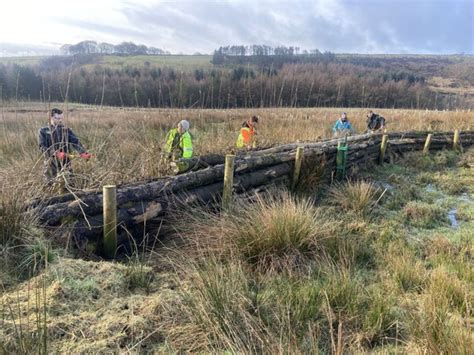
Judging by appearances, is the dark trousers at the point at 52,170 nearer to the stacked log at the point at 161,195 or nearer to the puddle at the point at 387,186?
the stacked log at the point at 161,195

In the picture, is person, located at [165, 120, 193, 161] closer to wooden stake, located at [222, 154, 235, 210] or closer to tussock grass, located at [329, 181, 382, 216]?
wooden stake, located at [222, 154, 235, 210]

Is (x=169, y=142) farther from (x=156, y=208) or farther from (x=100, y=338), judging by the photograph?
(x=100, y=338)

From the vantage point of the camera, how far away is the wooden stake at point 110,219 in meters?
3.62

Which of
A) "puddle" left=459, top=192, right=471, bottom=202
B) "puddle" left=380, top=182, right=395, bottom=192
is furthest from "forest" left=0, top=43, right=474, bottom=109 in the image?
"puddle" left=459, top=192, right=471, bottom=202

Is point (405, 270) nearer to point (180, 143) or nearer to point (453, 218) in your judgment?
point (453, 218)

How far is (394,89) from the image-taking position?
37.2 meters

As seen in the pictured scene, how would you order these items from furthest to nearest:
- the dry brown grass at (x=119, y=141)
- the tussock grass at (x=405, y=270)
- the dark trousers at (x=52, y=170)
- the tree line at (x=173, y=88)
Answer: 1. the tree line at (x=173, y=88)
2. the dry brown grass at (x=119, y=141)
3. the dark trousers at (x=52, y=170)
4. the tussock grass at (x=405, y=270)

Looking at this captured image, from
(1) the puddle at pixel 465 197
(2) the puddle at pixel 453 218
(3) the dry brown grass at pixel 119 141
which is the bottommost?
(2) the puddle at pixel 453 218

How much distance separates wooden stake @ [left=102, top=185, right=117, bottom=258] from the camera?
362 centimetres

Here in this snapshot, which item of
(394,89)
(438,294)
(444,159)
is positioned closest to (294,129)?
(444,159)

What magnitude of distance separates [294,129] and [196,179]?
7.63m

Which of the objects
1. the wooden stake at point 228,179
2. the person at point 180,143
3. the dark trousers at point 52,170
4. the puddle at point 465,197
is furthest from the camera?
the puddle at point 465,197

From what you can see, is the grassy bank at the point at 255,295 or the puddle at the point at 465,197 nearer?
the grassy bank at the point at 255,295

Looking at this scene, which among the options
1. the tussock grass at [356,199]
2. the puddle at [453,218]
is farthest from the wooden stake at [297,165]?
the puddle at [453,218]
